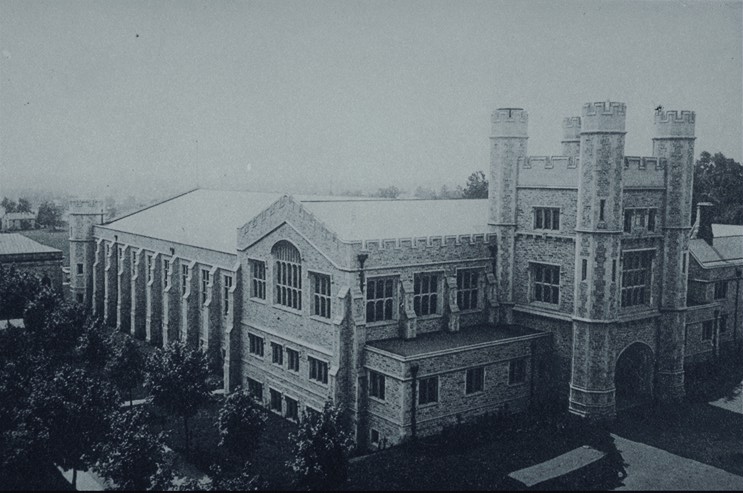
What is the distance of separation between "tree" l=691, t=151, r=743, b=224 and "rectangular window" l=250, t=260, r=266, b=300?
5038 centimetres

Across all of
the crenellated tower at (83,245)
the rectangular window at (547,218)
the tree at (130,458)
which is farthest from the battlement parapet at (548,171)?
the crenellated tower at (83,245)

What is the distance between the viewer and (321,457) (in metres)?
25.6

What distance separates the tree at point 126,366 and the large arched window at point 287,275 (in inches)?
321

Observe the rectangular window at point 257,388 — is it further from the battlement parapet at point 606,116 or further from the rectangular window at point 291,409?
the battlement parapet at point 606,116

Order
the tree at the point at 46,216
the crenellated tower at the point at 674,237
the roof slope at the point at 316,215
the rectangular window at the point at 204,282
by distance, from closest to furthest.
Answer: the crenellated tower at the point at 674,237 → the roof slope at the point at 316,215 → the rectangular window at the point at 204,282 → the tree at the point at 46,216

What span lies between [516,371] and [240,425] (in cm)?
1456

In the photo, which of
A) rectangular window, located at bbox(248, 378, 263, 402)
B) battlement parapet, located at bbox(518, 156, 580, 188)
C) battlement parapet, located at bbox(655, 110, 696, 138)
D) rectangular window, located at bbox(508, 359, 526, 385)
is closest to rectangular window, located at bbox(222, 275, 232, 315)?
rectangular window, located at bbox(248, 378, 263, 402)

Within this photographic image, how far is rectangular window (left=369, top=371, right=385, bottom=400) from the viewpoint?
108 ft

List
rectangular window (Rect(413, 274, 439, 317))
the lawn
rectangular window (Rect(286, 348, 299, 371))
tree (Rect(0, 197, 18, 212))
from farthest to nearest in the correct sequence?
tree (Rect(0, 197, 18, 212)) < the lawn < rectangular window (Rect(286, 348, 299, 371)) < rectangular window (Rect(413, 274, 439, 317))

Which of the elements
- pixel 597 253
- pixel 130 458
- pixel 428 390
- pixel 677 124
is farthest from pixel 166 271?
pixel 677 124

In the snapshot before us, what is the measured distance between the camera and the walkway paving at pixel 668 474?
89.9ft

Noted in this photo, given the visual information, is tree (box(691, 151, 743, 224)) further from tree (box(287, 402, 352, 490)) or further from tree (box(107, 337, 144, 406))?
tree (box(287, 402, 352, 490))

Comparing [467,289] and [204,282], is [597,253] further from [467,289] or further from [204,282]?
[204,282]

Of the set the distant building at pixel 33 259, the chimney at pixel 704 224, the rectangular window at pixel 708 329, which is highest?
the chimney at pixel 704 224
